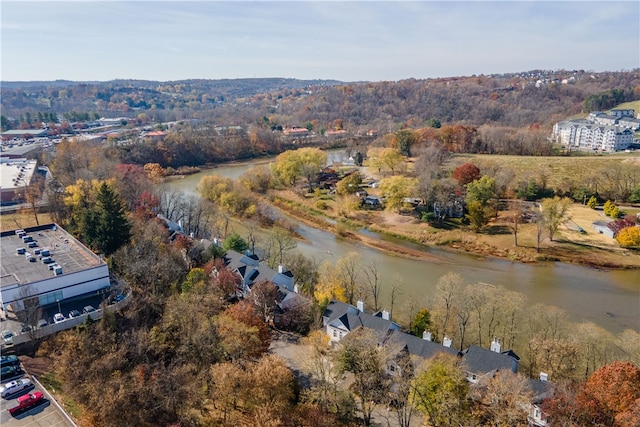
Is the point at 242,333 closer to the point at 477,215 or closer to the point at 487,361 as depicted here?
the point at 487,361

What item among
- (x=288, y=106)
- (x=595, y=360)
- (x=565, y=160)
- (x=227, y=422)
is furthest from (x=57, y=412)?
(x=288, y=106)

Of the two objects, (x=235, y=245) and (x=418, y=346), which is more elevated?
(x=235, y=245)

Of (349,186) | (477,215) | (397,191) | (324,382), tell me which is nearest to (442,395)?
(324,382)

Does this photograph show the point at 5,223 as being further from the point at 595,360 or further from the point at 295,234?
the point at 595,360

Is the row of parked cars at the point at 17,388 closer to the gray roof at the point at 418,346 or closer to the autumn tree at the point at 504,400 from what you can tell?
the gray roof at the point at 418,346

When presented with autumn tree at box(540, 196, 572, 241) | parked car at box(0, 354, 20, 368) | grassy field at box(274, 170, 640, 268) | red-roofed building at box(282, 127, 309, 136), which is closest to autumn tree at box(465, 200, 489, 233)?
grassy field at box(274, 170, 640, 268)

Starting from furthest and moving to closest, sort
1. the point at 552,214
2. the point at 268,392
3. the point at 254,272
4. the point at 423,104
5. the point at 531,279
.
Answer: the point at 423,104 → the point at 552,214 → the point at 531,279 → the point at 254,272 → the point at 268,392

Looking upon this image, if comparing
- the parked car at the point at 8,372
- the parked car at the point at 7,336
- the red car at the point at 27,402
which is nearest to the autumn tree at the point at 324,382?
the red car at the point at 27,402
